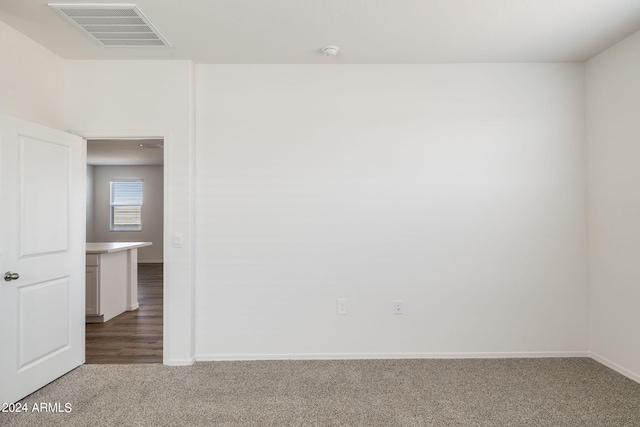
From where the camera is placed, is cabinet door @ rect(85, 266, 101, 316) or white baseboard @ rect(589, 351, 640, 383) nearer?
white baseboard @ rect(589, 351, 640, 383)

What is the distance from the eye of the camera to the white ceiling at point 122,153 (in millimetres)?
6723

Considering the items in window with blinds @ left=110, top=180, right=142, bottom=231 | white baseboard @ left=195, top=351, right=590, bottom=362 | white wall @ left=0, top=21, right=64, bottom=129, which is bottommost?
white baseboard @ left=195, top=351, right=590, bottom=362

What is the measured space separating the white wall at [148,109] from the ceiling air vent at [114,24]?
33cm

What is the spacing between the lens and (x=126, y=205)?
9.84 meters

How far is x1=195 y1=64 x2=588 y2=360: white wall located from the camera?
326 centimetres

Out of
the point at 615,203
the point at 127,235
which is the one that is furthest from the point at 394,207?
the point at 127,235

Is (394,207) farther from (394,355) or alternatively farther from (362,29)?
(362,29)

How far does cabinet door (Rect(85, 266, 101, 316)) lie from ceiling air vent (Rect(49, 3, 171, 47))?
2.80 metres

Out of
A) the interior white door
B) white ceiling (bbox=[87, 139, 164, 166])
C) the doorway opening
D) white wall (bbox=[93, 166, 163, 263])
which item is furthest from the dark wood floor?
white wall (bbox=[93, 166, 163, 263])

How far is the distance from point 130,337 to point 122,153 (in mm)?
5291

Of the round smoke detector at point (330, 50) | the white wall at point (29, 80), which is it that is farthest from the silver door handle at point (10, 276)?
the round smoke detector at point (330, 50)

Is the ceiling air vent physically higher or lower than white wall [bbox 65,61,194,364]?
higher

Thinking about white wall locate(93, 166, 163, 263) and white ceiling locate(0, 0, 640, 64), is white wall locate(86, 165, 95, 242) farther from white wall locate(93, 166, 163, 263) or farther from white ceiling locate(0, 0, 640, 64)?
white ceiling locate(0, 0, 640, 64)

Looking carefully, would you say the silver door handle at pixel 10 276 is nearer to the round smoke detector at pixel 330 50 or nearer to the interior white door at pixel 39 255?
the interior white door at pixel 39 255
